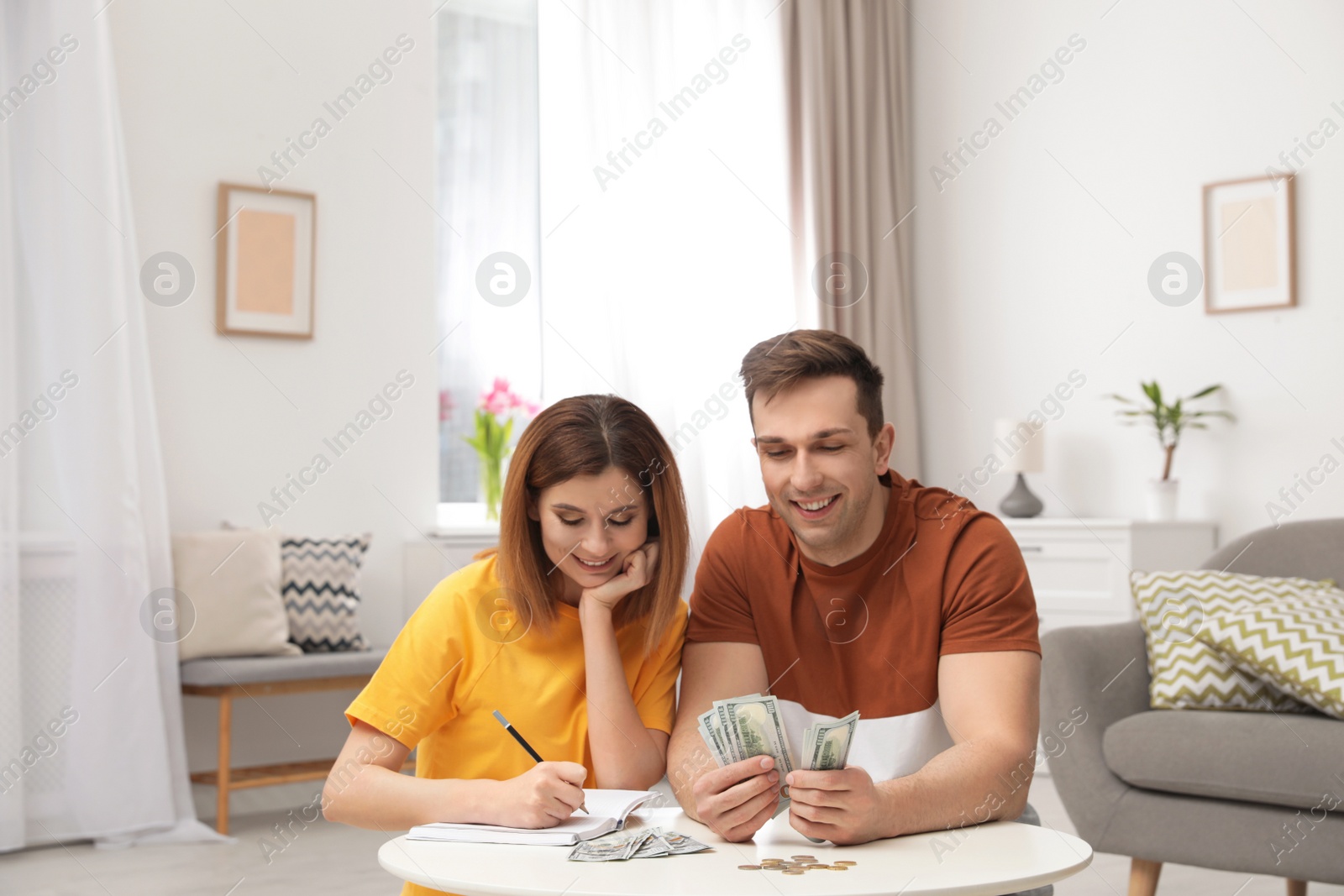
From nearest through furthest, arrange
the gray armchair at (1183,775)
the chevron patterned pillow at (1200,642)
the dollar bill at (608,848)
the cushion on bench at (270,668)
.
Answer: the dollar bill at (608,848) → the gray armchair at (1183,775) → the chevron patterned pillow at (1200,642) → the cushion on bench at (270,668)

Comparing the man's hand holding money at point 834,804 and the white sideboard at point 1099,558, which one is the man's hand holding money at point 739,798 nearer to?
the man's hand holding money at point 834,804

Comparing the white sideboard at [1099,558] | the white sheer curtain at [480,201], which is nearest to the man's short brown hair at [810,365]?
the white sideboard at [1099,558]

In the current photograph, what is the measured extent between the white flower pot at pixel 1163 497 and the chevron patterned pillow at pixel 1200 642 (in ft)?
5.38

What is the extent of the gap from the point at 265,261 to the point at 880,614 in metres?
3.17

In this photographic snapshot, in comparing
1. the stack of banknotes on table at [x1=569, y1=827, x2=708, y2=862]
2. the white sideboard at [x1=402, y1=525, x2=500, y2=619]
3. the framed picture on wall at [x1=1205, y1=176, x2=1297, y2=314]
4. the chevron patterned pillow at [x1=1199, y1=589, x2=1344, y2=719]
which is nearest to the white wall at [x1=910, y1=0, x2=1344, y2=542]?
the framed picture on wall at [x1=1205, y1=176, x2=1297, y2=314]

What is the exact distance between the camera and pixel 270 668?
3.71m

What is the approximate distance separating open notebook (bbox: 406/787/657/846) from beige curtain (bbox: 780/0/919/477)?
12.7 feet

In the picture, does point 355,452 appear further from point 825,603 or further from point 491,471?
point 825,603

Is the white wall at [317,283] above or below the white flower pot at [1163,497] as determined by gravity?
above

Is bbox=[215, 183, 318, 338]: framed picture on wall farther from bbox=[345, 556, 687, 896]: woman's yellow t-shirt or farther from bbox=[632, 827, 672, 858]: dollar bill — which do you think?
bbox=[632, 827, 672, 858]: dollar bill

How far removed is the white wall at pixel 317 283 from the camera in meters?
4.09

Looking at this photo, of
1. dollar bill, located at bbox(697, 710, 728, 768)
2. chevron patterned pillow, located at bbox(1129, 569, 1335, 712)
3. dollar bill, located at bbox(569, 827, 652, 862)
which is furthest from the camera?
chevron patterned pillow, located at bbox(1129, 569, 1335, 712)

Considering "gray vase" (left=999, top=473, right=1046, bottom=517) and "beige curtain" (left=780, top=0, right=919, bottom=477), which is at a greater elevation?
"beige curtain" (left=780, top=0, right=919, bottom=477)

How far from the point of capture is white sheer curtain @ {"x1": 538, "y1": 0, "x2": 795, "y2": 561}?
4.66 meters
